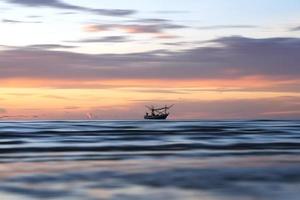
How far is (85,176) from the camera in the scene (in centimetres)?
2512

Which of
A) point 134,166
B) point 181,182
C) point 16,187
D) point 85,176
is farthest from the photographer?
point 134,166

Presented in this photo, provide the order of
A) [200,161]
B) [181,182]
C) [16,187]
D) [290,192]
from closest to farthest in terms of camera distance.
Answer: [290,192] < [16,187] < [181,182] < [200,161]

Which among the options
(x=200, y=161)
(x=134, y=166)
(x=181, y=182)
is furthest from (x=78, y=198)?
(x=200, y=161)

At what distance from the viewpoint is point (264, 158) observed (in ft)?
116

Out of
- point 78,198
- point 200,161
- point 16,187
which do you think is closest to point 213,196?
point 78,198

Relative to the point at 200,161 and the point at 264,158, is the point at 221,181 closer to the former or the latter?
the point at 200,161

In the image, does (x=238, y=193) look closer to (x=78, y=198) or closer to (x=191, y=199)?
(x=191, y=199)

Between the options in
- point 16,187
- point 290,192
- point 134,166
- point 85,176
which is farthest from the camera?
point 134,166

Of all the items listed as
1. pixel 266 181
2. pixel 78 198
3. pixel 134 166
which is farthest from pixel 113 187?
pixel 134 166

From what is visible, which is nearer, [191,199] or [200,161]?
[191,199]

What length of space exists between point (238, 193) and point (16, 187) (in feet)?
28.2

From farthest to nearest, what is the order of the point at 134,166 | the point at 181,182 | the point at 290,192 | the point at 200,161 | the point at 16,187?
the point at 200,161
the point at 134,166
the point at 181,182
the point at 16,187
the point at 290,192

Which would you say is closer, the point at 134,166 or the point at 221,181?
the point at 221,181

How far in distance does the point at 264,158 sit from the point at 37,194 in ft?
63.7
